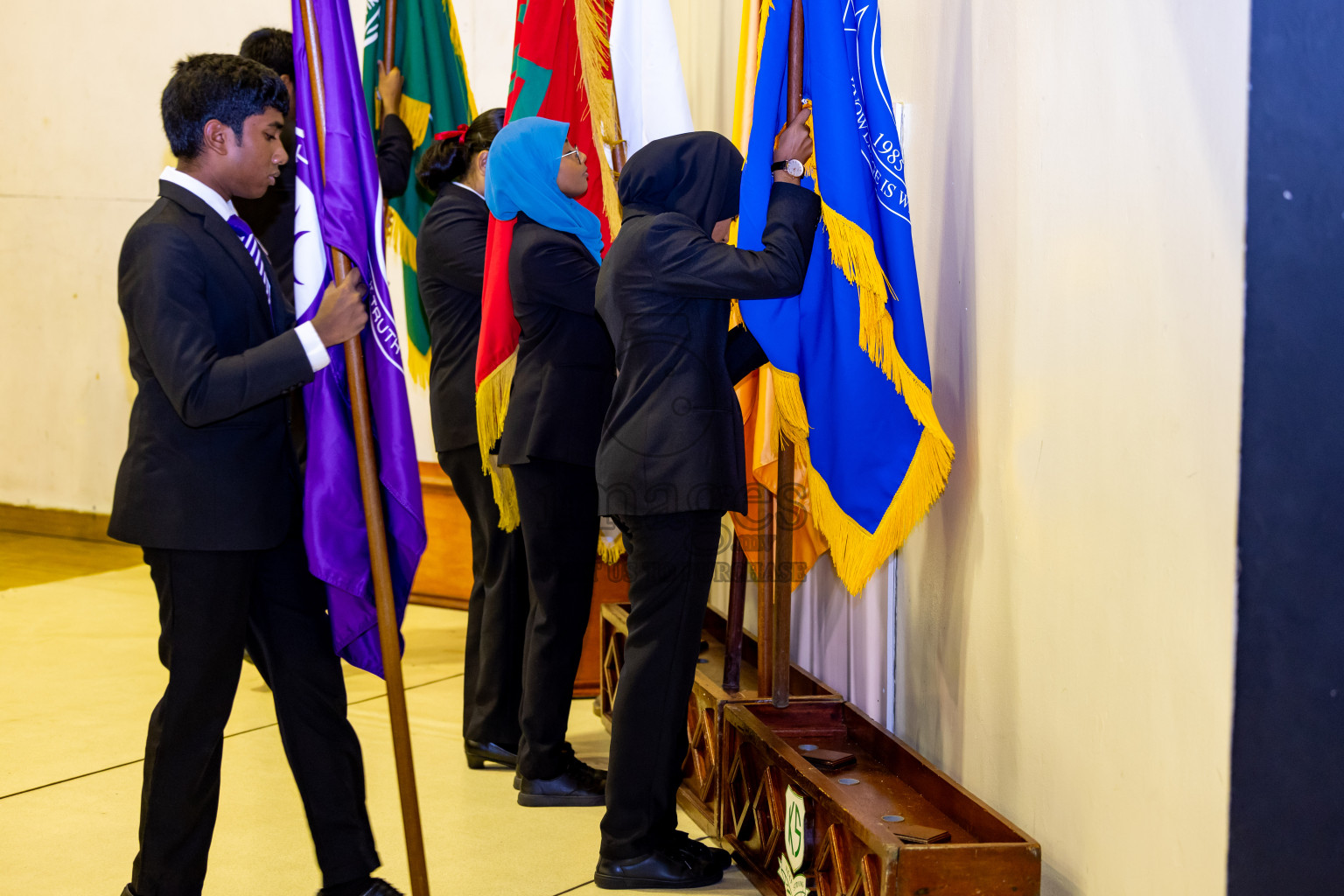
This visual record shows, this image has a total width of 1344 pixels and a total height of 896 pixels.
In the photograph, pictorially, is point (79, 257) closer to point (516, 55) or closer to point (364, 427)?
point (516, 55)

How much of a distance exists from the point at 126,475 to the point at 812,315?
1.28 m

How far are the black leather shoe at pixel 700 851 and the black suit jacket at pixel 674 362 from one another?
2.33ft

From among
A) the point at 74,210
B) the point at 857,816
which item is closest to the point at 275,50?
the point at 857,816

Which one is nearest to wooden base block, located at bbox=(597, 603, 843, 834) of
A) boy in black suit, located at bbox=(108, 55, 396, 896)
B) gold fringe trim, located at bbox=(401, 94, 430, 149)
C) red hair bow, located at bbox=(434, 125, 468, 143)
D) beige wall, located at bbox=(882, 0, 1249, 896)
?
beige wall, located at bbox=(882, 0, 1249, 896)

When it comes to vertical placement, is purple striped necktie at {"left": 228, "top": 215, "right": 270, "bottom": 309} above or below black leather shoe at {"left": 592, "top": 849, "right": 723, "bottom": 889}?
above

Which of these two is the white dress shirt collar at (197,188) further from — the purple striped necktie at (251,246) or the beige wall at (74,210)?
the beige wall at (74,210)

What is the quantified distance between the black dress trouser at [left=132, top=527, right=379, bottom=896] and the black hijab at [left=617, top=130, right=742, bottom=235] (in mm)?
883

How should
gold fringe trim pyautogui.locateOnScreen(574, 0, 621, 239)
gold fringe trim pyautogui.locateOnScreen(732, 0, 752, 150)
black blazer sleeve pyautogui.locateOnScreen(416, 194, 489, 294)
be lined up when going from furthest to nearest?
black blazer sleeve pyautogui.locateOnScreen(416, 194, 489, 294) → gold fringe trim pyautogui.locateOnScreen(574, 0, 621, 239) → gold fringe trim pyautogui.locateOnScreen(732, 0, 752, 150)

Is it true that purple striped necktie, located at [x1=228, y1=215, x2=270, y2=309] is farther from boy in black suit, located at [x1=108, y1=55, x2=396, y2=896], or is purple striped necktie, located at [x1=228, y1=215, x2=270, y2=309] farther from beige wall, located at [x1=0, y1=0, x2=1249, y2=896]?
beige wall, located at [x1=0, y1=0, x2=1249, y2=896]

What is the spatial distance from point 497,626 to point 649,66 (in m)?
1.46

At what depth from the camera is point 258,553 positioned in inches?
79.4

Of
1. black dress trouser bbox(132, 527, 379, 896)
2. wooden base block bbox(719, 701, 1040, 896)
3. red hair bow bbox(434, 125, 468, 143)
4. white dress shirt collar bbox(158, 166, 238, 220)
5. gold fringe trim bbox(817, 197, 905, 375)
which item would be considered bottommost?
wooden base block bbox(719, 701, 1040, 896)

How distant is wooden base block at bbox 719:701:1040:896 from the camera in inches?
74.8

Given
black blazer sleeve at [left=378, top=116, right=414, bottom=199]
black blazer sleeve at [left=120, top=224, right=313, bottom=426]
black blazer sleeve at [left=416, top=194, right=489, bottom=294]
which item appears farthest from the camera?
black blazer sleeve at [left=378, top=116, right=414, bottom=199]
